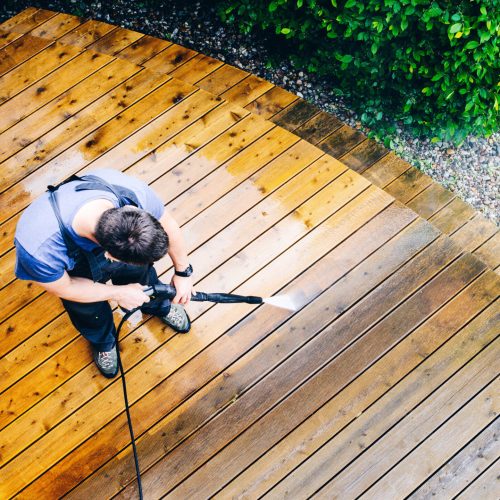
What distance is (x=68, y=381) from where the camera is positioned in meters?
2.98

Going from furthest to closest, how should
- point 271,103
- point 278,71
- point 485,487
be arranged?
point 278,71 < point 271,103 < point 485,487

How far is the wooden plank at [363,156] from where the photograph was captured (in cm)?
363

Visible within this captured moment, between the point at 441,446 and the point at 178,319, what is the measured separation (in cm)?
160

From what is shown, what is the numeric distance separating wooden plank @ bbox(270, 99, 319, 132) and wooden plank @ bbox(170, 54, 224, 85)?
0.62m

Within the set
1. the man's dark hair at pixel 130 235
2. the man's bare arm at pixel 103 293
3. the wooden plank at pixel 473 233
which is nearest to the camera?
the man's dark hair at pixel 130 235

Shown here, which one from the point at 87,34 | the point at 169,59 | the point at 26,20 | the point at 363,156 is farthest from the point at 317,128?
the point at 26,20

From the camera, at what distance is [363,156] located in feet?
12.0

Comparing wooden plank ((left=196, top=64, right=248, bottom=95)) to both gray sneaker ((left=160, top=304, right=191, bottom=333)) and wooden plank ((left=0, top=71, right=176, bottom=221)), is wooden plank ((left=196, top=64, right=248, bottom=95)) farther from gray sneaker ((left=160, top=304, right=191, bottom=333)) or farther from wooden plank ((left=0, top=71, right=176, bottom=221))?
gray sneaker ((left=160, top=304, right=191, bottom=333))

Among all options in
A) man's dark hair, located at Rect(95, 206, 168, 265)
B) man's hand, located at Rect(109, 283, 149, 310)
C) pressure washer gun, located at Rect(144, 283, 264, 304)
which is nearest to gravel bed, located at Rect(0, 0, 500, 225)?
pressure washer gun, located at Rect(144, 283, 264, 304)

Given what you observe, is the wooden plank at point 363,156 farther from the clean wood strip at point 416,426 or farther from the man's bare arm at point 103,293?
the man's bare arm at point 103,293

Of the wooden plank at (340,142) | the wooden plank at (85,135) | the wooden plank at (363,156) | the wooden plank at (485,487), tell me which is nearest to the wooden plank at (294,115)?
the wooden plank at (340,142)

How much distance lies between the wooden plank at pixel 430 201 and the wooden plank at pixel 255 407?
0.74 meters

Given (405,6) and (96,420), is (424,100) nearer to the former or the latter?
(405,6)

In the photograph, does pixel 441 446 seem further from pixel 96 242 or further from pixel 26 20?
pixel 26 20
